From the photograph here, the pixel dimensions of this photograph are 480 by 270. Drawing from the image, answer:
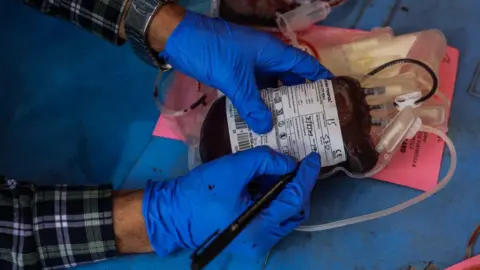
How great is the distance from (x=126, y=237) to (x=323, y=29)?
613 millimetres

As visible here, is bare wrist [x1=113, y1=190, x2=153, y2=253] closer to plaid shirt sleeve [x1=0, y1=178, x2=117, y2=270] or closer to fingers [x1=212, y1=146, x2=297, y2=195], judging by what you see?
plaid shirt sleeve [x1=0, y1=178, x2=117, y2=270]

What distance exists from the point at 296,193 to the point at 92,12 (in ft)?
1.70

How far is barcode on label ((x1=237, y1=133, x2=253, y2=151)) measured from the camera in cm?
95

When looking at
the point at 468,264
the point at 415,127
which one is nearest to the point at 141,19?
the point at 415,127

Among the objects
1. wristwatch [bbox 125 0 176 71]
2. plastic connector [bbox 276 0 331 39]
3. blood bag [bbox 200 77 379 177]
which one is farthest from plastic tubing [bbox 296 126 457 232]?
wristwatch [bbox 125 0 176 71]

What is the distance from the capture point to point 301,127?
3.03 ft

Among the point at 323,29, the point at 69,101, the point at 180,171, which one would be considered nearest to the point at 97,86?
the point at 69,101

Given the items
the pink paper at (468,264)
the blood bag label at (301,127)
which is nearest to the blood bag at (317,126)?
the blood bag label at (301,127)

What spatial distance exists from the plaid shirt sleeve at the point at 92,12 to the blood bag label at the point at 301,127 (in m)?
0.31

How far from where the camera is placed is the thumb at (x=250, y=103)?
36.1 inches

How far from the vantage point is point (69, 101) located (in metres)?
1.18

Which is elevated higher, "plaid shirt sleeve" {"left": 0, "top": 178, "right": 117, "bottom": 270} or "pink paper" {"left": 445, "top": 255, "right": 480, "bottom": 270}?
"plaid shirt sleeve" {"left": 0, "top": 178, "right": 117, "bottom": 270}

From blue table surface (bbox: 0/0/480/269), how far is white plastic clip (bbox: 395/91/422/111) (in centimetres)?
16

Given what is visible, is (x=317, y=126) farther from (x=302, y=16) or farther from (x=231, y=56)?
(x=302, y=16)
